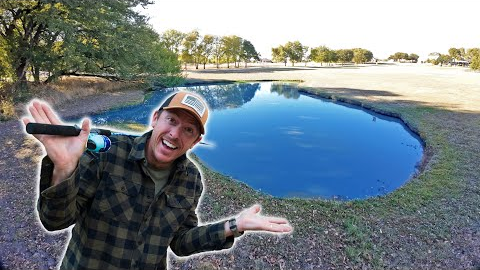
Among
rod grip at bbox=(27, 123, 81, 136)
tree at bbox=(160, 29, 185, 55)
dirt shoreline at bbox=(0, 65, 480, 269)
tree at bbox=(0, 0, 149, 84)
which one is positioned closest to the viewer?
rod grip at bbox=(27, 123, 81, 136)

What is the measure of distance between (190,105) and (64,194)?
785 mm

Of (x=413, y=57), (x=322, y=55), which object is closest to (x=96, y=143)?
(x=322, y=55)

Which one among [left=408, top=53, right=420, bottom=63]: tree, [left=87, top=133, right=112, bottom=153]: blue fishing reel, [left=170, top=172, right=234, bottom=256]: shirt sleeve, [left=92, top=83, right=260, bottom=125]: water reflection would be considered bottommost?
[left=92, top=83, right=260, bottom=125]: water reflection

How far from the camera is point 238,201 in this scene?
8906mm

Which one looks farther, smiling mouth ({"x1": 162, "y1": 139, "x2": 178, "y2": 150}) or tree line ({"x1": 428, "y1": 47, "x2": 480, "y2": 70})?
tree line ({"x1": 428, "y1": 47, "x2": 480, "y2": 70})

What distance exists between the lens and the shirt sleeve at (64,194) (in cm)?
150

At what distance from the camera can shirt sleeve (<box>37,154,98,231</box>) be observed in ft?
4.93

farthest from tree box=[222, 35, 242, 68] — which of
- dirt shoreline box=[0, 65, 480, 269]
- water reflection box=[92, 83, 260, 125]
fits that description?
dirt shoreline box=[0, 65, 480, 269]

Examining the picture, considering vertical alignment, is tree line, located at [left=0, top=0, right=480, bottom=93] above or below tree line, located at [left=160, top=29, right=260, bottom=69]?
below

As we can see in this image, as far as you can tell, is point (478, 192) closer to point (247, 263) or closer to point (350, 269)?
point (350, 269)

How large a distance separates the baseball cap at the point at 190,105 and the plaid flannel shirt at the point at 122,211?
251mm

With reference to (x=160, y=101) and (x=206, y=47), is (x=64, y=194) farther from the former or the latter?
(x=206, y=47)

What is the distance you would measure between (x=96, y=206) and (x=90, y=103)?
23.7m

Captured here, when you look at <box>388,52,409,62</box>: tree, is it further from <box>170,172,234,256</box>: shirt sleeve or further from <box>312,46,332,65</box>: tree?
<box>170,172,234,256</box>: shirt sleeve
